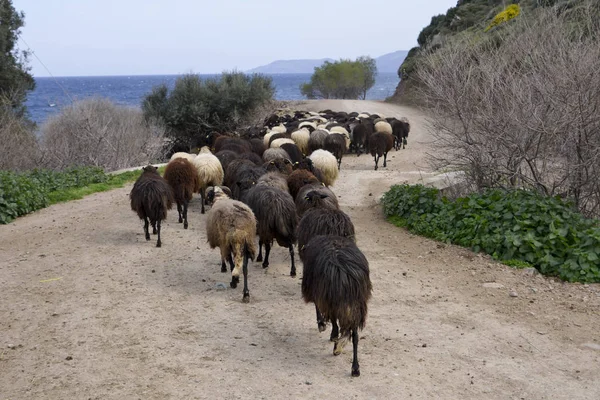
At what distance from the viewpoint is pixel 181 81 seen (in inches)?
1144

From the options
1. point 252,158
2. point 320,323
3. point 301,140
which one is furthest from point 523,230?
point 301,140

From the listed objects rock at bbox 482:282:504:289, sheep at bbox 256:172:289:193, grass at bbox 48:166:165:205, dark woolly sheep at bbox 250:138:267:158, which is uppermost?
sheep at bbox 256:172:289:193

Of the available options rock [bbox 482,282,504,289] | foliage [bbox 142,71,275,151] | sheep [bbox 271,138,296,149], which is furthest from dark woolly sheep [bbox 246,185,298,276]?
foliage [bbox 142,71,275,151]

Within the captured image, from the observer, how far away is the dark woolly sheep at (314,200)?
8.31 meters

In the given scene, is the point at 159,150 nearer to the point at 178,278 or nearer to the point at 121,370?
the point at 178,278

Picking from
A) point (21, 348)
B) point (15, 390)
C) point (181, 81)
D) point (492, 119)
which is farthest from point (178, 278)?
point (181, 81)

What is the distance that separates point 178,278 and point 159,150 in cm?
1710

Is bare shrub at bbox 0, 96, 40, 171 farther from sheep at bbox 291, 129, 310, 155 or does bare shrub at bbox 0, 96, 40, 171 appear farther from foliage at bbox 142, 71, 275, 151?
sheep at bbox 291, 129, 310, 155

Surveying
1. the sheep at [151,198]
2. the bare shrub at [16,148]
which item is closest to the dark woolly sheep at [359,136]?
the bare shrub at [16,148]

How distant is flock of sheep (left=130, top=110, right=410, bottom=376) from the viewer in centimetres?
566

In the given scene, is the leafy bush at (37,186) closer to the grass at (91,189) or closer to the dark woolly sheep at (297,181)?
the grass at (91,189)

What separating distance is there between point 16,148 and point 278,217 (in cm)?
1512

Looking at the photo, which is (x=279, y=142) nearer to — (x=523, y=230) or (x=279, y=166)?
(x=279, y=166)

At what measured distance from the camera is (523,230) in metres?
9.33
